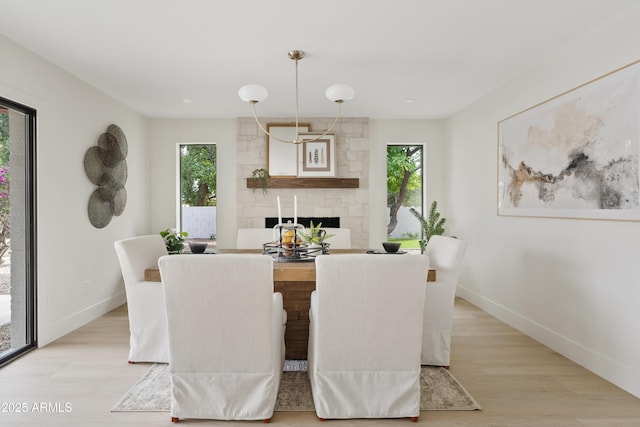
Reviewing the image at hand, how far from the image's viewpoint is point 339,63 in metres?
3.18

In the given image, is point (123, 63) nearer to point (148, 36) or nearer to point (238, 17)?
point (148, 36)

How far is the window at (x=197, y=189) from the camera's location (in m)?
5.30

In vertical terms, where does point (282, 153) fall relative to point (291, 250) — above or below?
above

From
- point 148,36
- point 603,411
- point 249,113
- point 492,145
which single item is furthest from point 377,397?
point 249,113

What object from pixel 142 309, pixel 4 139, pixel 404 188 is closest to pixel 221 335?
pixel 142 309

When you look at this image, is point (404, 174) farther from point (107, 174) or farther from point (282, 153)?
point (107, 174)

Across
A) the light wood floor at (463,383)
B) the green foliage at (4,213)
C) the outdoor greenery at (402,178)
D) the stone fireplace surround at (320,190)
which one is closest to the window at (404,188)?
the outdoor greenery at (402,178)

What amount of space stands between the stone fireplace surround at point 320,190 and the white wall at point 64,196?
1547 mm

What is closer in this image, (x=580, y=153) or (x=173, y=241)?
(x=580, y=153)

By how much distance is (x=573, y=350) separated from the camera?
9.16ft

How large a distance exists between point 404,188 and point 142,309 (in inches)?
151

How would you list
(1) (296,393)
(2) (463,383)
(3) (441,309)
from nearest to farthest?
(1) (296,393), (2) (463,383), (3) (441,309)

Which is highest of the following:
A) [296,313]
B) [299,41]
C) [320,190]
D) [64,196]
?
[299,41]

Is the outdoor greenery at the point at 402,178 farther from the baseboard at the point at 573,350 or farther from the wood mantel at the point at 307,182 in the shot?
the baseboard at the point at 573,350
